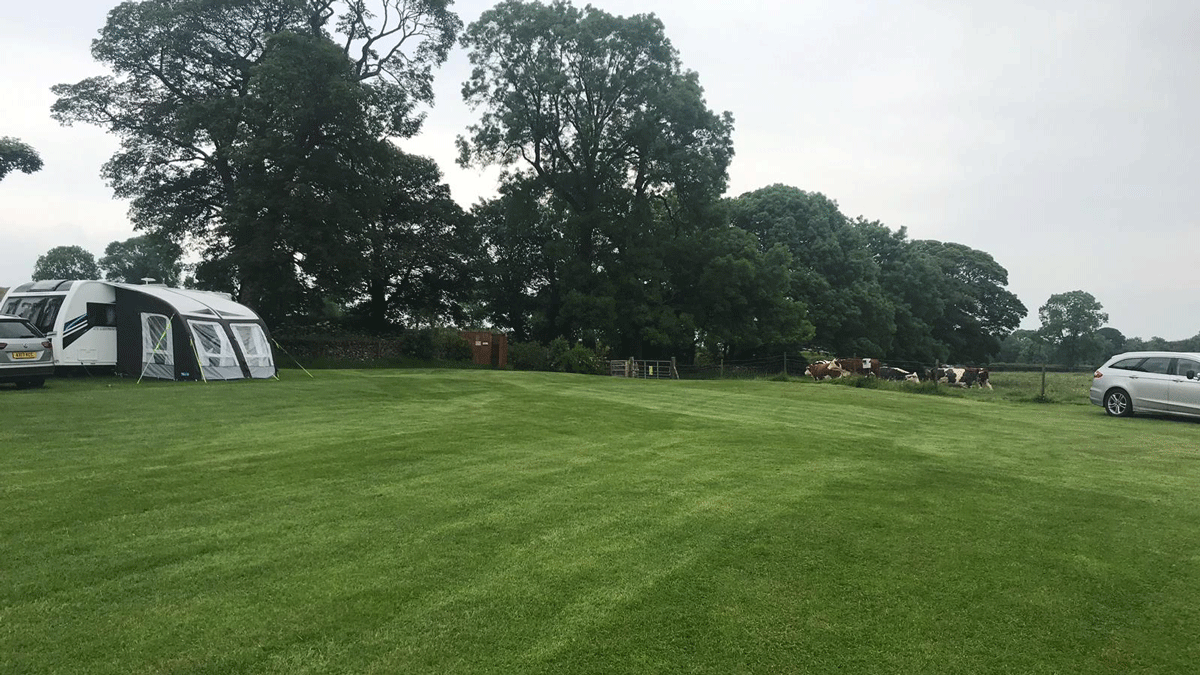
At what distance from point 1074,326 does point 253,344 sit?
62506 mm

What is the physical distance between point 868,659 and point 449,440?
19.2ft

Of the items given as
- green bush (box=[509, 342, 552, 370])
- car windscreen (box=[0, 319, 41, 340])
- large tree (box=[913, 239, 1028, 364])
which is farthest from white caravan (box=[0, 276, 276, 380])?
large tree (box=[913, 239, 1028, 364])

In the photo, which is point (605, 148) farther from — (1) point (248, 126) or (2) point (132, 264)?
(2) point (132, 264)

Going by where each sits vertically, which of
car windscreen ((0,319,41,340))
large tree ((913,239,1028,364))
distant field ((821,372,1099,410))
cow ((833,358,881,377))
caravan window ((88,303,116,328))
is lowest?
distant field ((821,372,1099,410))

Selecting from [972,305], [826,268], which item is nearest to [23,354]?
[826,268]

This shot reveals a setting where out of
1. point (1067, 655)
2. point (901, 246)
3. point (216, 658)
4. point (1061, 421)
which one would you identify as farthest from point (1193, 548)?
point (901, 246)

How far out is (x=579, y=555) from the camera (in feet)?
12.5

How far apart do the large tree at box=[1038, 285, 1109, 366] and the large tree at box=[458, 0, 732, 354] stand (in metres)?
40.0

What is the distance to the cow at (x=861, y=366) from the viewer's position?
29344mm

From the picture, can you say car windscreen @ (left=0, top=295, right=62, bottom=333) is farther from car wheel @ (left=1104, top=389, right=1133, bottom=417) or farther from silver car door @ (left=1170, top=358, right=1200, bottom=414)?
silver car door @ (left=1170, top=358, right=1200, bottom=414)

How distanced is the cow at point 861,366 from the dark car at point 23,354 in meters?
27.1

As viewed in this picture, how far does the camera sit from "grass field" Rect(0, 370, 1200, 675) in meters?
2.75

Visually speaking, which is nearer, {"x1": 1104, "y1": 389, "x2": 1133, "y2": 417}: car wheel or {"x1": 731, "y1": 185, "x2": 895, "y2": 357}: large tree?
{"x1": 1104, "y1": 389, "x2": 1133, "y2": 417}: car wheel

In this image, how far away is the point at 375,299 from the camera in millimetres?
34688
